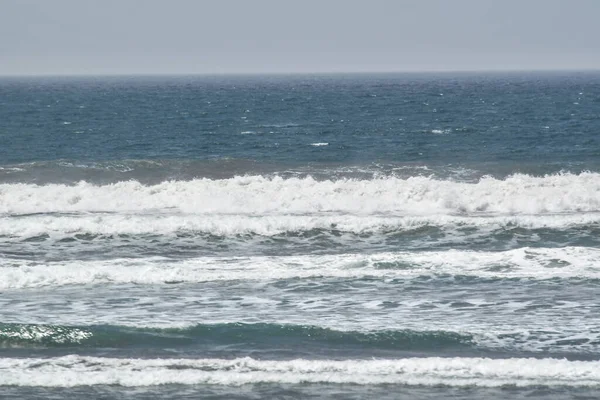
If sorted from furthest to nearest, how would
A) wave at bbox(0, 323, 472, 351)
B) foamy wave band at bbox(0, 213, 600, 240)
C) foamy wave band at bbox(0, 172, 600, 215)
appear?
foamy wave band at bbox(0, 172, 600, 215) < foamy wave band at bbox(0, 213, 600, 240) < wave at bbox(0, 323, 472, 351)

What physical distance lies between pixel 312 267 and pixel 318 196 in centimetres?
932

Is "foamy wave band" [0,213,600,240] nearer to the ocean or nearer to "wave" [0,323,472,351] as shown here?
the ocean

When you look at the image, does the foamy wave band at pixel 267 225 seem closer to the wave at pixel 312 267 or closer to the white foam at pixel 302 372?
the wave at pixel 312 267

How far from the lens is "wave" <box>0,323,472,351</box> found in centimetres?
1473

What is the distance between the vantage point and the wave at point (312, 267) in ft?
63.4

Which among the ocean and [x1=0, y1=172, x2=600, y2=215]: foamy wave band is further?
[x1=0, y1=172, x2=600, y2=215]: foamy wave band

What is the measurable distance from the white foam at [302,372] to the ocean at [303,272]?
4 centimetres

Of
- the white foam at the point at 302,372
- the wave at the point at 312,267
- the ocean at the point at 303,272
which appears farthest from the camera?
the wave at the point at 312,267

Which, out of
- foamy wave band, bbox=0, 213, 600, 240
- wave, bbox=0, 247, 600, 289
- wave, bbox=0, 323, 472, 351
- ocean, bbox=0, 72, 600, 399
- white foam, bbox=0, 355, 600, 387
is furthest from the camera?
foamy wave band, bbox=0, 213, 600, 240

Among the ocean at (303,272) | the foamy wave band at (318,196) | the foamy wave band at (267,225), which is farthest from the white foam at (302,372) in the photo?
the foamy wave band at (318,196)

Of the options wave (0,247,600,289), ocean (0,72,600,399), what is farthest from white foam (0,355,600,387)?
wave (0,247,600,289)

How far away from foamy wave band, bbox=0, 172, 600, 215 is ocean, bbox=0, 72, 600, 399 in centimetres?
9

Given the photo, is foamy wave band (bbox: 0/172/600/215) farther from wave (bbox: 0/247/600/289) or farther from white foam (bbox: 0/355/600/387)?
white foam (bbox: 0/355/600/387)

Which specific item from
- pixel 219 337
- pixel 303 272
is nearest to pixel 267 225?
pixel 303 272
